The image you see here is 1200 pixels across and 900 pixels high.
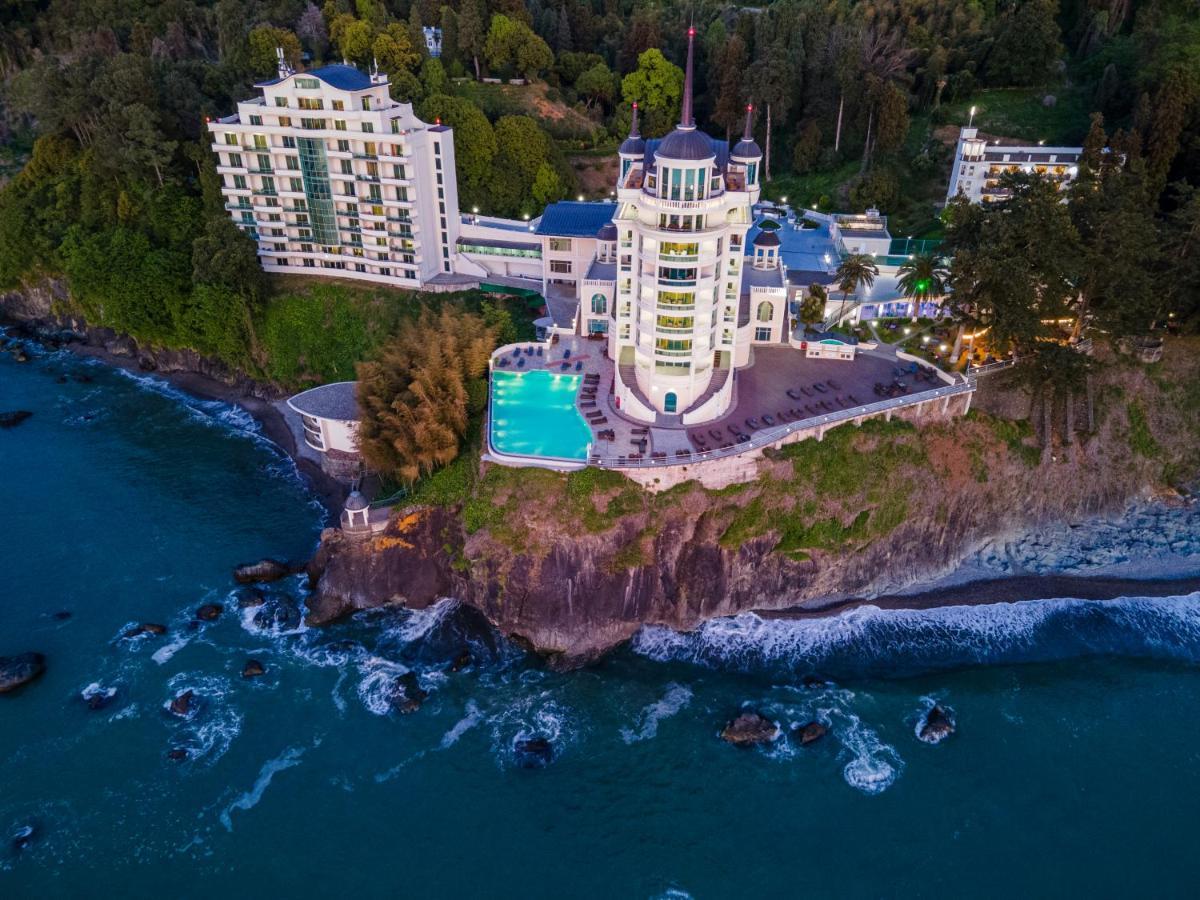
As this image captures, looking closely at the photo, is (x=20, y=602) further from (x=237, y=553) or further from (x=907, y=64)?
(x=907, y=64)

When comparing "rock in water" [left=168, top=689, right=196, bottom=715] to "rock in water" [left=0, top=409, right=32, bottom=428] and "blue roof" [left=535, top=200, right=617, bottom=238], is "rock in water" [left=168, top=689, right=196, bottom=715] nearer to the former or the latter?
"rock in water" [left=0, top=409, right=32, bottom=428]

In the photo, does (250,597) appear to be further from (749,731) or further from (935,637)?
(935,637)

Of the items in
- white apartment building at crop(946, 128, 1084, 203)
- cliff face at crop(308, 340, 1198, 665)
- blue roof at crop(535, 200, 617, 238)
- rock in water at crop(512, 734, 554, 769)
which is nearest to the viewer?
rock in water at crop(512, 734, 554, 769)

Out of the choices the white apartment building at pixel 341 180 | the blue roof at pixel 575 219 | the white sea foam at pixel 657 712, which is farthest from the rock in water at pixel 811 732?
the white apartment building at pixel 341 180

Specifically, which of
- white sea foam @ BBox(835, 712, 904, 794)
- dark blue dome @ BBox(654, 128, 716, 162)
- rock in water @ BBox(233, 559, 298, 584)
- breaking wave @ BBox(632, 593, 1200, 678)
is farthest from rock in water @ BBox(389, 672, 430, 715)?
dark blue dome @ BBox(654, 128, 716, 162)

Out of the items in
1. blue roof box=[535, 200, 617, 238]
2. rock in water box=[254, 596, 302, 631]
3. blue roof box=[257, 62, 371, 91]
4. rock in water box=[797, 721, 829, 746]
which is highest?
blue roof box=[257, 62, 371, 91]

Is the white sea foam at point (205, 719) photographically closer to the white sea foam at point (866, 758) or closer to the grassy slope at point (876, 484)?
the grassy slope at point (876, 484)
